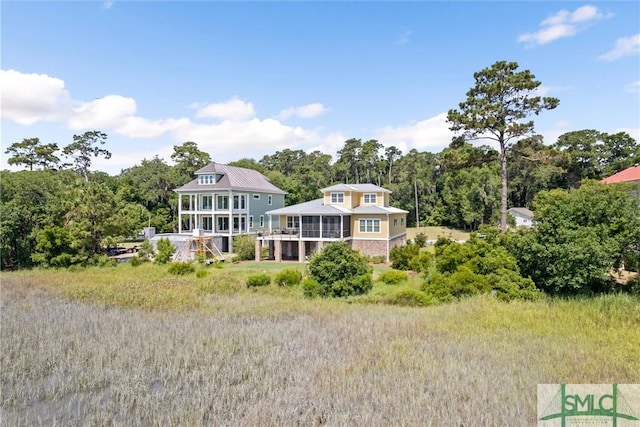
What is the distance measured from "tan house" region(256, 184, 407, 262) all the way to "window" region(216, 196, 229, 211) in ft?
17.7

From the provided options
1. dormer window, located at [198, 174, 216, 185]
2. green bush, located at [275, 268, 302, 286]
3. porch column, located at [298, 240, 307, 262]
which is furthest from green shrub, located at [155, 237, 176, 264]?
green bush, located at [275, 268, 302, 286]

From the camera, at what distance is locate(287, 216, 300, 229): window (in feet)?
102

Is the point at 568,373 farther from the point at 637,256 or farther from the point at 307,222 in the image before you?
the point at 307,222

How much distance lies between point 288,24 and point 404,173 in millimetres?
45151

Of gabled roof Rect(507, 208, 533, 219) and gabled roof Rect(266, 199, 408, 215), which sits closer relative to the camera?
gabled roof Rect(266, 199, 408, 215)

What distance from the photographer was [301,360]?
900cm

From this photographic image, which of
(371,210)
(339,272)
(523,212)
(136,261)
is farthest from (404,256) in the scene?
(523,212)

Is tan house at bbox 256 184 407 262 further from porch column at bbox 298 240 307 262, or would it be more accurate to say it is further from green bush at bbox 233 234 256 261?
green bush at bbox 233 234 256 261

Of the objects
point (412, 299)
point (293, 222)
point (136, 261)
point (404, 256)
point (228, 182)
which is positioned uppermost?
point (228, 182)

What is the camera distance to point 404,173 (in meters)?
59.4

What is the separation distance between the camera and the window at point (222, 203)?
33375mm
